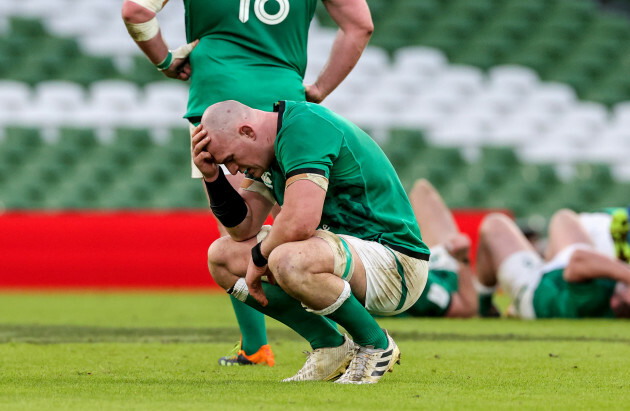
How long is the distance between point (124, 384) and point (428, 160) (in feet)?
28.8

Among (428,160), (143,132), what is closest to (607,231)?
(428,160)

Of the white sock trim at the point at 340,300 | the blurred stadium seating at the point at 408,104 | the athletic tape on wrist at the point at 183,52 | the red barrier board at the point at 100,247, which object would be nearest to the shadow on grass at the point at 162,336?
the athletic tape on wrist at the point at 183,52

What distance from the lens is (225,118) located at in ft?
10.0

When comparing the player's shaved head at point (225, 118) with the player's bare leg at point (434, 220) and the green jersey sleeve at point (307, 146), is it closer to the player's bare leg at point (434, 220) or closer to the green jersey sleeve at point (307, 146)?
the green jersey sleeve at point (307, 146)

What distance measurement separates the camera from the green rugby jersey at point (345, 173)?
2.99 metres

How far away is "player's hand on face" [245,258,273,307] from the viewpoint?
3.14 metres

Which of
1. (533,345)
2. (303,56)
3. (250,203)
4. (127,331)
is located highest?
(303,56)

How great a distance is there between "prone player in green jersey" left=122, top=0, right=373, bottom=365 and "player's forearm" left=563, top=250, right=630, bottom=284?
8.34 ft

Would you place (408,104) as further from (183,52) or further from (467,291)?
(183,52)

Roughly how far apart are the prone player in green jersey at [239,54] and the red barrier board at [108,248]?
17.6 ft

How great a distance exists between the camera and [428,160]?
1166cm

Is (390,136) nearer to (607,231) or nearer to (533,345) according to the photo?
(607,231)

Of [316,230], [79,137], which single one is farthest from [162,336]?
[79,137]

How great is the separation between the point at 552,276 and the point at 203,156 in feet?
11.6
